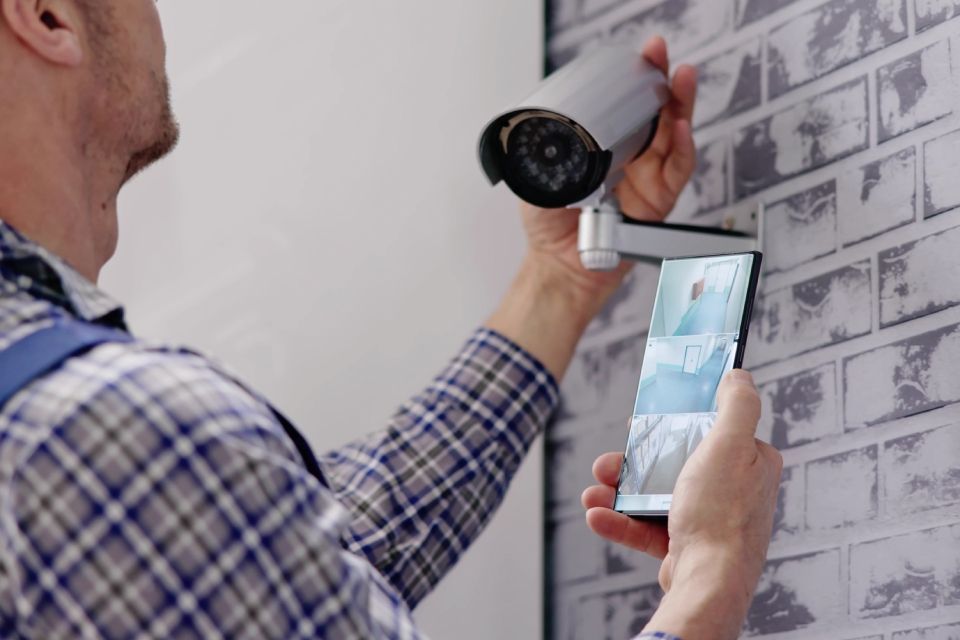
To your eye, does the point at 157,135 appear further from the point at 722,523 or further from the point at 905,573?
the point at 905,573

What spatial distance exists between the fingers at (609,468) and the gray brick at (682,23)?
49 centimetres

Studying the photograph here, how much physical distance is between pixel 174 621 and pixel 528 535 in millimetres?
821

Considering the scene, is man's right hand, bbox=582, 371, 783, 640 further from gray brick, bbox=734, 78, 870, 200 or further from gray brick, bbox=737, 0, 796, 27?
gray brick, bbox=737, 0, 796, 27

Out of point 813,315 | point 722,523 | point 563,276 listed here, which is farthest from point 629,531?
point 563,276

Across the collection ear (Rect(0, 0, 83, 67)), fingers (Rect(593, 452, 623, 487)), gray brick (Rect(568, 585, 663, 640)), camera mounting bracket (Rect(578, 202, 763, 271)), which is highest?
ear (Rect(0, 0, 83, 67))

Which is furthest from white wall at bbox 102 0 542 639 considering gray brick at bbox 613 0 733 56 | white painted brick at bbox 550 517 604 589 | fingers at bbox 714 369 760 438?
fingers at bbox 714 369 760 438

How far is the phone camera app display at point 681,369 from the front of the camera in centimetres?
104

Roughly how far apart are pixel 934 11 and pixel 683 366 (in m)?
0.37

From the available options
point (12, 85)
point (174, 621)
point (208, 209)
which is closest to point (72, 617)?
point (174, 621)

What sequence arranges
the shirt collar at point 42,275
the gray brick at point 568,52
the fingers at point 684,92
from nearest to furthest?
the shirt collar at point 42,275, the fingers at point 684,92, the gray brick at point 568,52

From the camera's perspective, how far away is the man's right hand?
0.90m

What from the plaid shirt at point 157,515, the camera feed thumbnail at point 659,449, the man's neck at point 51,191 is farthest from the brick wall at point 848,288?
the man's neck at point 51,191

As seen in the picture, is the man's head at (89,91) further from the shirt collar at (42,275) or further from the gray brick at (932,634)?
the gray brick at (932,634)

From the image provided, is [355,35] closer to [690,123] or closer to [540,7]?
[540,7]
